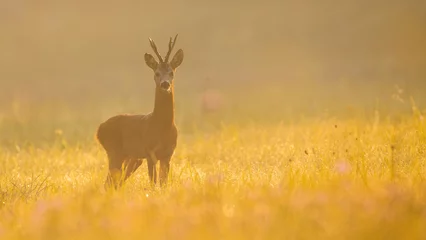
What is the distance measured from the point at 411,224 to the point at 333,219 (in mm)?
528

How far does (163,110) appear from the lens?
25.6 feet

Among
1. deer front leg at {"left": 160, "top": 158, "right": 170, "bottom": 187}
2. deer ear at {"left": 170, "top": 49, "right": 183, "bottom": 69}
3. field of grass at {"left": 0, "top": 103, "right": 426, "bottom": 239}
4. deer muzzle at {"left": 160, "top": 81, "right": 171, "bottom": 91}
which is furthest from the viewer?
deer ear at {"left": 170, "top": 49, "right": 183, "bottom": 69}

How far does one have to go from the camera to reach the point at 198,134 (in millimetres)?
13102

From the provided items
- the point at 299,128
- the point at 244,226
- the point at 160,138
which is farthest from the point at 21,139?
the point at 244,226

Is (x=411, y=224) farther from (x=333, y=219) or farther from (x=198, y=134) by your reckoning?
(x=198, y=134)

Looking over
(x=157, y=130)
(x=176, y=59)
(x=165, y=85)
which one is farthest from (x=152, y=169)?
(x=176, y=59)

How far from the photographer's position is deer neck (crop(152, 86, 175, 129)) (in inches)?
306

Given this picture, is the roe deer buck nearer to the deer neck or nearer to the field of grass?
the deer neck

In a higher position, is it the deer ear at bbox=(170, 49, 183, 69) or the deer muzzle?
the deer ear at bbox=(170, 49, 183, 69)

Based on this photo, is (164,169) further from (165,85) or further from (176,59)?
(176,59)

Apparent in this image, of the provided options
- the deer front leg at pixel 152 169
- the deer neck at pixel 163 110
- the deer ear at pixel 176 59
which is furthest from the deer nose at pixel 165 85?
the deer front leg at pixel 152 169

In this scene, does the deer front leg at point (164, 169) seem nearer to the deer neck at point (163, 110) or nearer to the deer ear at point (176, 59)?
the deer neck at point (163, 110)

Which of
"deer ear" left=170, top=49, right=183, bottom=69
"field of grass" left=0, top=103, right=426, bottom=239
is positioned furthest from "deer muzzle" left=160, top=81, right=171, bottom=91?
"field of grass" left=0, top=103, right=426, bottom=239

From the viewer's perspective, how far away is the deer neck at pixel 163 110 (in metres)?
7.78
